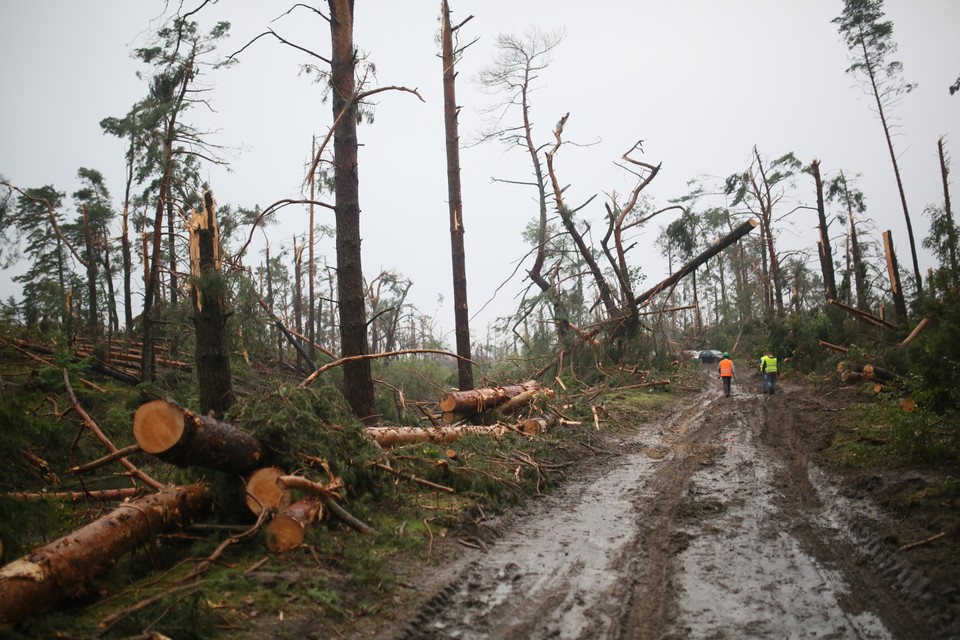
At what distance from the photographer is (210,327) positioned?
22.6 ft

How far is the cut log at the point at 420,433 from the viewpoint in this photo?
26.6 ft

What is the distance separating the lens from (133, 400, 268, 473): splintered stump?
4.65 m

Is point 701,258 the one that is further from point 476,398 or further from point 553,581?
point 553,581

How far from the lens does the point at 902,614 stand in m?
4.22

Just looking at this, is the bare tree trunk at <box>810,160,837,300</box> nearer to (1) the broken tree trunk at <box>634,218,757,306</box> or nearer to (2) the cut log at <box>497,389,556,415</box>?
(1) the broken tree trunk at <box>634,218,757,306</box>

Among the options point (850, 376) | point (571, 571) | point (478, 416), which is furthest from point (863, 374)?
point (571, 571)

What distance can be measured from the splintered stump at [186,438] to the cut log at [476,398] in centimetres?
610

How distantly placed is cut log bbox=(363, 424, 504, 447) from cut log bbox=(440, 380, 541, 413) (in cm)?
110

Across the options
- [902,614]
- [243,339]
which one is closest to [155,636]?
[902,614]

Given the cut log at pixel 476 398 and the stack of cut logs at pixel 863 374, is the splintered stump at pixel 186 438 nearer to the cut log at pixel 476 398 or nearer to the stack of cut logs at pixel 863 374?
the cut log at pixel 476 398

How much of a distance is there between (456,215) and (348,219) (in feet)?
17.0

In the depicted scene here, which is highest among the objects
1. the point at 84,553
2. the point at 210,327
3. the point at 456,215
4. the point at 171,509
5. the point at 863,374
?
the point at 456,215

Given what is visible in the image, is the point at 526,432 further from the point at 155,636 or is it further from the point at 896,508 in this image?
the point at 155,636

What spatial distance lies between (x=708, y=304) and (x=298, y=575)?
69.8 meters
